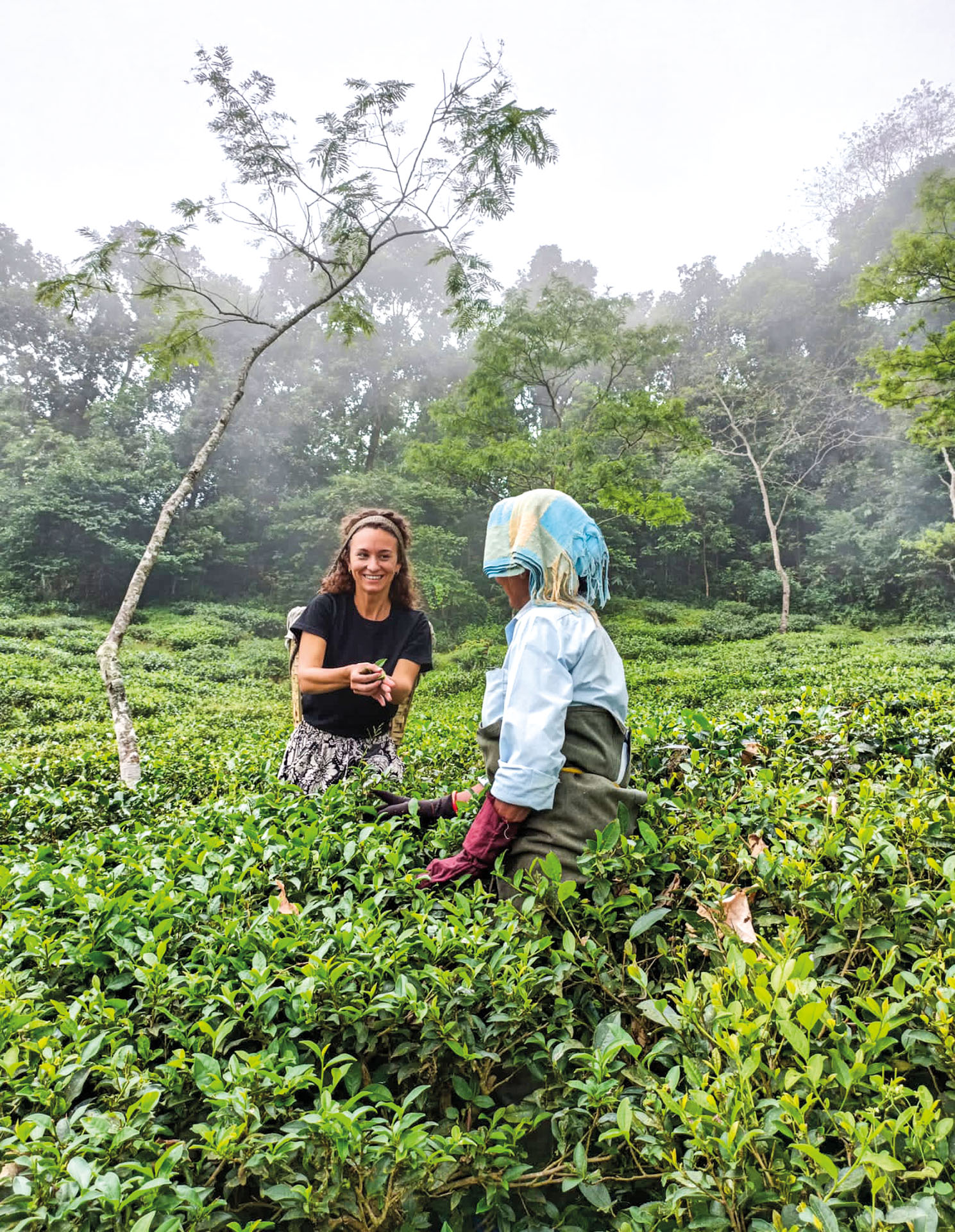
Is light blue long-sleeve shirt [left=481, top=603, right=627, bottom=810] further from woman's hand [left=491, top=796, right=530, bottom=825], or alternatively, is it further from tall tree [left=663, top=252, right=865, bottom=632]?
tall tree [left=663, top=252, right=865, bottom=632]

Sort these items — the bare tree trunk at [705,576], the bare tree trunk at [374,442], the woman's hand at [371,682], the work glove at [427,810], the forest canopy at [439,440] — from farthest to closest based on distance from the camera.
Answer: the bare tree trunk at [374,442] → the bare tree trunk at [705,576] → the forest canopy at [439,440] → the woman's hand at [371,682] → the work glove at [427,810]

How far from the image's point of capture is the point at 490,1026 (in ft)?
3.60

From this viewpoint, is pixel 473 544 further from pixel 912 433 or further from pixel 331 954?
pixel 331 954

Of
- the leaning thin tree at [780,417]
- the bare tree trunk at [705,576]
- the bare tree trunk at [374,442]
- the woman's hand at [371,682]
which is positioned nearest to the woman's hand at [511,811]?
the woman's hand at [371,682]

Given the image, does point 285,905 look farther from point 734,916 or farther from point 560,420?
point 560,420

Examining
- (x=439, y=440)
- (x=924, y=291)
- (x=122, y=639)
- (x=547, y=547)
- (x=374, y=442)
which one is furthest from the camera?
(x=374, y=442)

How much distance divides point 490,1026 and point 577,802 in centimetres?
49

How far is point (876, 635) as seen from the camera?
17219 millimetres

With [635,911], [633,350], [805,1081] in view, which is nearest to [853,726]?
[635,911]

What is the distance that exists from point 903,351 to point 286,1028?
991 centimetres

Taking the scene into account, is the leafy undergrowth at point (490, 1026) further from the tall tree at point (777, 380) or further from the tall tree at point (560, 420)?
the tall tree at point (777, 380)

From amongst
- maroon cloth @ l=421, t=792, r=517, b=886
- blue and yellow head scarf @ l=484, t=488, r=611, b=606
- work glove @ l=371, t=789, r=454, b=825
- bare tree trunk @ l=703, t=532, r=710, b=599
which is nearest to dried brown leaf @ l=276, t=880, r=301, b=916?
maroon cloth @ l=421, t=792, r=517, b=886

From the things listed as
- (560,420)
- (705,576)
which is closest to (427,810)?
(560,420)

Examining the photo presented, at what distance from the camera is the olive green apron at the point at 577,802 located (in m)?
1.42
